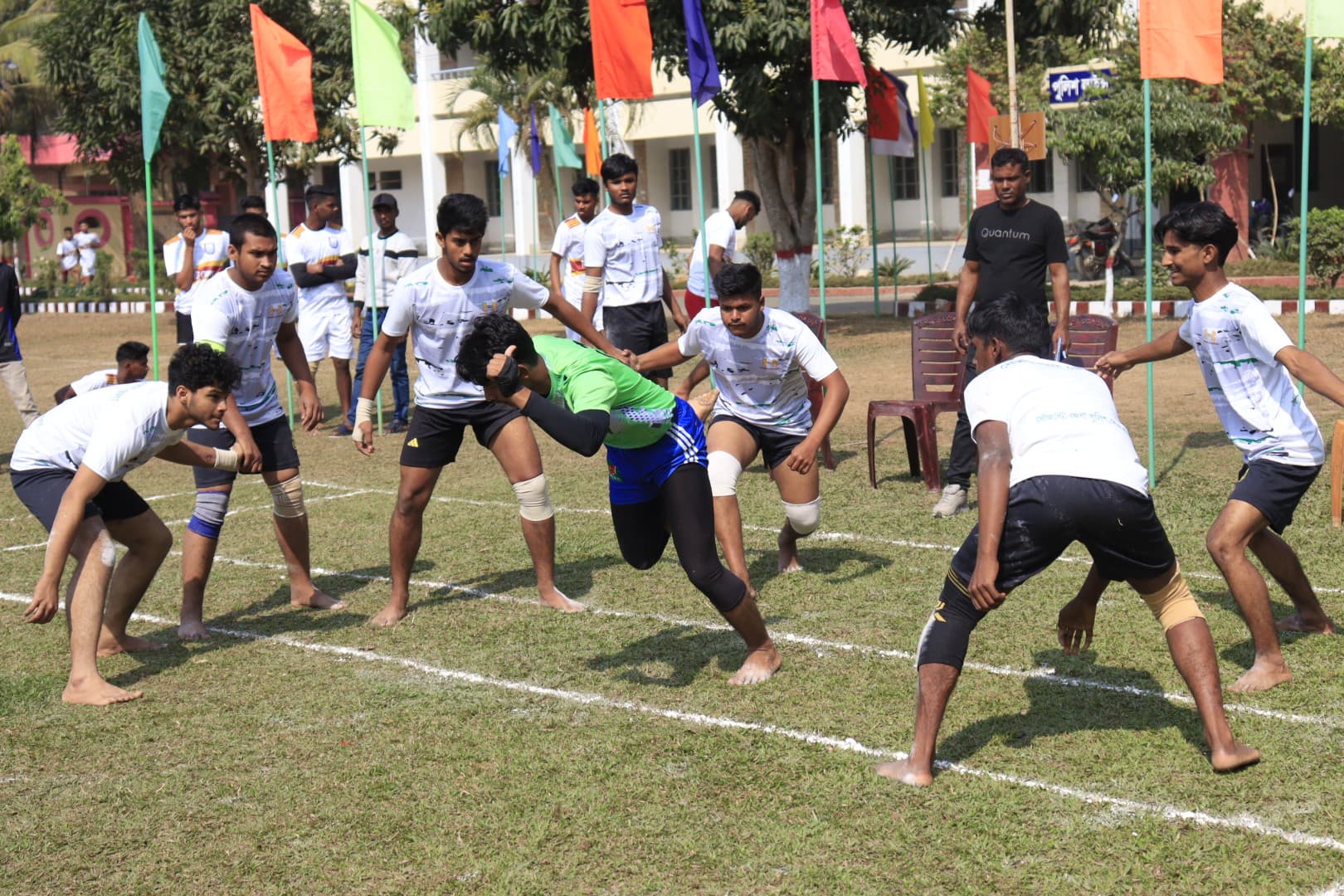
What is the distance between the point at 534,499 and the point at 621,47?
670 cm

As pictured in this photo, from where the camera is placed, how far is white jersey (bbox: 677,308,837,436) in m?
7.22

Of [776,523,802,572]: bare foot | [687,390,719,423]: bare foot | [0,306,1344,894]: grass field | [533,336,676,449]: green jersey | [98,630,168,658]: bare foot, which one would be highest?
[533,336,676,449]: green jersey

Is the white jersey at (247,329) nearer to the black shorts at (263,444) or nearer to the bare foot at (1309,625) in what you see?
the black shorts at (263,444)

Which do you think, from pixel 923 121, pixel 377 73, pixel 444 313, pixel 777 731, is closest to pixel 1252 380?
pixel 777 731

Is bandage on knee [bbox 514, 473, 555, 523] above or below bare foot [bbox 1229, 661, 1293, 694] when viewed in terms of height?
above

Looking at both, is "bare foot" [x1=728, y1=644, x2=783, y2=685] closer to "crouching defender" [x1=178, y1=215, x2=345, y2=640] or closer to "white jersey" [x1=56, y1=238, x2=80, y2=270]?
"crouching defender" [x1=178, y1=215, x2=345, y2=640]

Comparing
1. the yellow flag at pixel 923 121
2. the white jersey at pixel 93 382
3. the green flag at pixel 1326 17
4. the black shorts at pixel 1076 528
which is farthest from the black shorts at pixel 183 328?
the yellow flag at pixel 923 121

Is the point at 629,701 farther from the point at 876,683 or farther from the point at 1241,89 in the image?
the point at 1241,89

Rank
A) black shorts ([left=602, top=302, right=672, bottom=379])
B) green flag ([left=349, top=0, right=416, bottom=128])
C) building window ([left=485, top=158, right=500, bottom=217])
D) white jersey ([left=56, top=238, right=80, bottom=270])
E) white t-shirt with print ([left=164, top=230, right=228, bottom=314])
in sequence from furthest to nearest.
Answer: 1. building window ([left=485, top=158, right=500, bottom=217])
2. white jersey ([left=56, top=238, right=80, bottom=270])
3. green flag ([left=349, top=0, right=416, bottom=128])
4. white t-shirt with print ([left=164, top=230, right=228, bottom=314])
5. black shorts ([left=602, top=302, right=672, bottom=379])

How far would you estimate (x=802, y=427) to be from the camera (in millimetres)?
7586

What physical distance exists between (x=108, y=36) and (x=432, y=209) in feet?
46.1

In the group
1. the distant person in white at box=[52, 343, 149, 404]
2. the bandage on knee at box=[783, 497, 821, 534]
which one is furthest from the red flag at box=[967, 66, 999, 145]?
the bandage on knee at box=[783, 497, 821, 534]

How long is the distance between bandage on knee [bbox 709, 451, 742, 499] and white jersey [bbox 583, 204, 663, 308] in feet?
12.8

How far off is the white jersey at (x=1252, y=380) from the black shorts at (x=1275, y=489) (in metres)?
0.03
